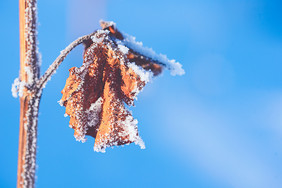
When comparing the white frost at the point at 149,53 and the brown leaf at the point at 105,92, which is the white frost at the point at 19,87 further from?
the white frost at the point at 149,53

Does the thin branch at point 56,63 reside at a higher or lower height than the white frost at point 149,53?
lower

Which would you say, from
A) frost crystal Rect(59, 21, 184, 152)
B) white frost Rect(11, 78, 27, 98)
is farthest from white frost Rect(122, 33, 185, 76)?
white frost Rect(11, 78, 27, 98)

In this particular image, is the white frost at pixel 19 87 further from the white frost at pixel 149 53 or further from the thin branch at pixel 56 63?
the white frost at pixel 149 53

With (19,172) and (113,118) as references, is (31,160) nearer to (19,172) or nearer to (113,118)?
(19,172)

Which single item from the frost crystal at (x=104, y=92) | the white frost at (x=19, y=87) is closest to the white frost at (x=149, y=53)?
the frost crystal at (x=104, y=92)

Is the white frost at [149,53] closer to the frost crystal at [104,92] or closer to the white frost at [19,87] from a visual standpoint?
the frost crystal at [104,92]

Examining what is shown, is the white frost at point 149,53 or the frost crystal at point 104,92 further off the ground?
the white frost at point 149,53

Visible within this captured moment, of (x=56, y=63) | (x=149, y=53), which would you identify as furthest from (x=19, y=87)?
(x=149, y=53)

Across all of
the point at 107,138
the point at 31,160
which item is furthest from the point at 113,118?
the point at 31,160

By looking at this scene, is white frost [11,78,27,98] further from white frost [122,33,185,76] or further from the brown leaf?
white frost [122,33,185,76]

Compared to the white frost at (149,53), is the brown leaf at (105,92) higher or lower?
lower
